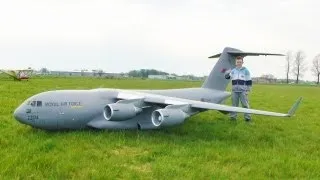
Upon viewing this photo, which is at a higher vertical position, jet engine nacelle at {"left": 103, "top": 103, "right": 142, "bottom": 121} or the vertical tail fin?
the vertical tail fin

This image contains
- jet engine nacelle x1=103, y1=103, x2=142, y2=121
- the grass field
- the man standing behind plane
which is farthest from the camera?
the man standing behind plane

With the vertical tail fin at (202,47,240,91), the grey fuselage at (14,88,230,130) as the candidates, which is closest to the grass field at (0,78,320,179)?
the grey fuselage at (14,88,230,130)

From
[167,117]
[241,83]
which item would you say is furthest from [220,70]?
[167,117]

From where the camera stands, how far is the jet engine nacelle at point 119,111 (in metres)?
12.2

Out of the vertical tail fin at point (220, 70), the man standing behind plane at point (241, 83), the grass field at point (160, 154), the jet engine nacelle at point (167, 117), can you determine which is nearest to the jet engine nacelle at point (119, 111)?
the grass field at point (160, 154)

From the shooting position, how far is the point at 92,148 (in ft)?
34.0

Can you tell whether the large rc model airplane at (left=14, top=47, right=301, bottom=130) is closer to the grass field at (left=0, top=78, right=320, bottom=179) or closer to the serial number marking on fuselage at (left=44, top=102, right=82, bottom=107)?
the serial number marking on fuselage at (left=44, top=102, right=82, bottom=107)

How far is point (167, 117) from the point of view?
1205 cm

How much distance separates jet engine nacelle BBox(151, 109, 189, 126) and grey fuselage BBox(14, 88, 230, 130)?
0.86m

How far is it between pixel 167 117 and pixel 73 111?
2879 millimetres

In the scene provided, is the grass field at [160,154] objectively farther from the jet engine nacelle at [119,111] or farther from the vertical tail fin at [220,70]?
the vertical tail fin at [220,70]

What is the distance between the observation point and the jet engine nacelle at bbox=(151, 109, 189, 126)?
12.0m

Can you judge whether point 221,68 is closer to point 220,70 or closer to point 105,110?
point 220,70

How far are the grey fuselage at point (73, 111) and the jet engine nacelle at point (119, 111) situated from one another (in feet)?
0.86
